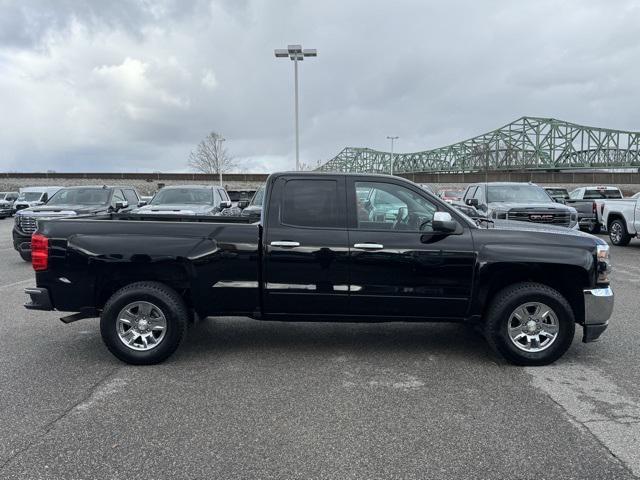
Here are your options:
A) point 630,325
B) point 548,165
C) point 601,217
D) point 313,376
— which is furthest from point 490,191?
point 548,165

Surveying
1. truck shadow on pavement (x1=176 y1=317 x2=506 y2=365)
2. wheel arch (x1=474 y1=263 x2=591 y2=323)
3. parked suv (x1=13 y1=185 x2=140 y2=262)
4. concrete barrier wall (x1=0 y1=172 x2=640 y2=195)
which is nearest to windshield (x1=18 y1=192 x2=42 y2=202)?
parked suv (x1=13 y1=185 x2=140 y2=262)

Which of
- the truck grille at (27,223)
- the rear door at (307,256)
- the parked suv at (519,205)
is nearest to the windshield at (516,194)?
the parked suv at (519,205)

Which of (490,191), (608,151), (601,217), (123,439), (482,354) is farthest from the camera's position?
(608,151)

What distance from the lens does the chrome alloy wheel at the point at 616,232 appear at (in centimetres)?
1541

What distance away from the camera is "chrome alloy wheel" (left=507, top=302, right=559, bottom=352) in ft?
16.5

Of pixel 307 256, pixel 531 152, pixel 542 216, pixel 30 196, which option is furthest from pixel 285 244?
pixel 531 152

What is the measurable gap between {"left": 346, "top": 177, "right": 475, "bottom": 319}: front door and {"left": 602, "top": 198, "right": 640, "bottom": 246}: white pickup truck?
11.9m

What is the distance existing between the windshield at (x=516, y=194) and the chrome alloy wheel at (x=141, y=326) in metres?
11.1

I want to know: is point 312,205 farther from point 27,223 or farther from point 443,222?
Answer: point 27,223

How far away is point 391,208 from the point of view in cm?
527

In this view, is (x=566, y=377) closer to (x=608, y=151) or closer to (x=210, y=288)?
(x=210, y=288)

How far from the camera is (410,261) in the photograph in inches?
197

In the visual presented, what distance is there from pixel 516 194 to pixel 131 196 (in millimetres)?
10749

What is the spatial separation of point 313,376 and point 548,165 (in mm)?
139955
